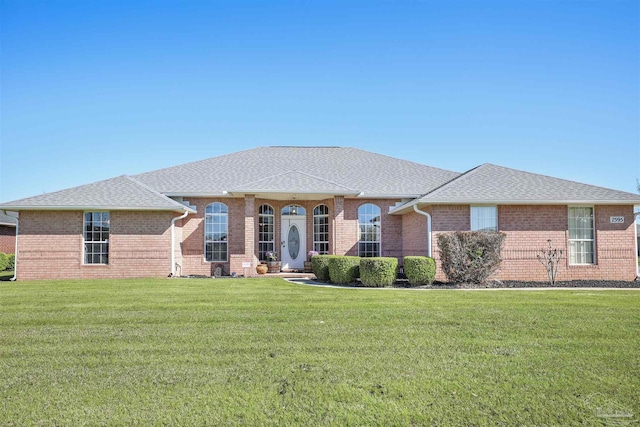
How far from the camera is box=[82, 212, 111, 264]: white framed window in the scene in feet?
55.9

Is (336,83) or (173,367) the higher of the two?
(336,83)

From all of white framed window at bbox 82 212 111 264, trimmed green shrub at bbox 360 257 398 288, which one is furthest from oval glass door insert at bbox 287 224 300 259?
white framed window at bbox 82 212 111 264

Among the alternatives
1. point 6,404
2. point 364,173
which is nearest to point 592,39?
point 364,173

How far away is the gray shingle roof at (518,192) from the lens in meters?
15.2

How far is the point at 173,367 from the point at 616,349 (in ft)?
19.8

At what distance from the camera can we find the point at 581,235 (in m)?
15.9

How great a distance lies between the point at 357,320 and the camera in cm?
783

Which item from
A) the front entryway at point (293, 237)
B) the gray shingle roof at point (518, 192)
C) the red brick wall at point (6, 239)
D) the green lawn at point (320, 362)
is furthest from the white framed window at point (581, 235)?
the red brick wall at point (6, 239)

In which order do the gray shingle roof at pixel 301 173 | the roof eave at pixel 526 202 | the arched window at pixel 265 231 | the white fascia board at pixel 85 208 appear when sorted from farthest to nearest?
the arched window at pixel 265 231 → the gray shingle roof at pixel 301 173 → the white fascia board at pixel 85 208 → the roof eave at pixel 526 202

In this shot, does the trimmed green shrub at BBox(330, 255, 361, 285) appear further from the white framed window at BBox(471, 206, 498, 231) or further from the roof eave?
the white framed window at BBox(471, 206, 498, 231)

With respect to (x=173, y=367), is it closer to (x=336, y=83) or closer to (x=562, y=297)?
(x=562, y=297)

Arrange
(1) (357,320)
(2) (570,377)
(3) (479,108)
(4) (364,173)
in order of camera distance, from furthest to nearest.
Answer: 1. (4) (364,173)
2. (3) (479,108)
3. (1) (357,320)
4. (2) (570,377)

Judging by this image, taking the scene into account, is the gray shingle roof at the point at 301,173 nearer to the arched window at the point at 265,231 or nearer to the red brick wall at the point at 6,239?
the arched window at the point at 265,231

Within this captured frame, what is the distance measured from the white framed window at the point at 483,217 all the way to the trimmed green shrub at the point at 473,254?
1703mm
